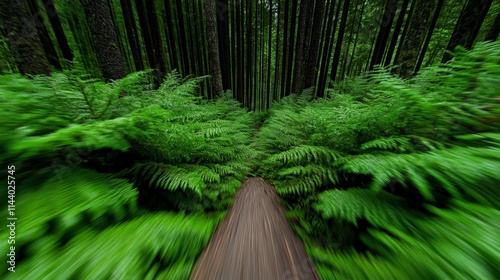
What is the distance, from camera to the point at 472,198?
1122 millimetres

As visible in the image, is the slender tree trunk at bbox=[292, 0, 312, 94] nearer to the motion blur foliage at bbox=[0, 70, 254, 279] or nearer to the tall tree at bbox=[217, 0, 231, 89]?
the tall tree at bbox=[217, 0, 231, 89]

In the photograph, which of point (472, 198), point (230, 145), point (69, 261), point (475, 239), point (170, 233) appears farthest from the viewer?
point (230, 145)

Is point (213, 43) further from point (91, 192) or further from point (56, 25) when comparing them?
point (91, 192)

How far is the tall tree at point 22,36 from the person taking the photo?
296cm

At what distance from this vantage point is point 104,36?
4039 mm

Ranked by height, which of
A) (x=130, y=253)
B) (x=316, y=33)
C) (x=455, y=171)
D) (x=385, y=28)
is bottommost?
(x=130, y=253)

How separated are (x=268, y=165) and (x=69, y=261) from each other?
9.82 feet

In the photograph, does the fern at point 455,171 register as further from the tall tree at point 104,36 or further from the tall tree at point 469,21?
the tall tree at point 104,36

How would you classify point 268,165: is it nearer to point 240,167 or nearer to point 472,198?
point 240,167

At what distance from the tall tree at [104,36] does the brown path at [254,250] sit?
4593 mm

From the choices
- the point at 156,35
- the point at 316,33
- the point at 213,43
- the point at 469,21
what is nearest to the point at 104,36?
the point at 156,35

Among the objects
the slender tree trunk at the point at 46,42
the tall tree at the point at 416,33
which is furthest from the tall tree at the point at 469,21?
the slender tree trunk at the point at 46,42

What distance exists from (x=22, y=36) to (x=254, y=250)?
5.32 meters

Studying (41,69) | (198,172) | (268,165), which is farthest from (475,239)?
(41,69)
